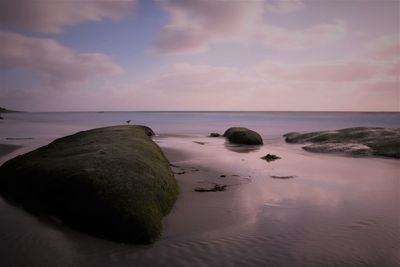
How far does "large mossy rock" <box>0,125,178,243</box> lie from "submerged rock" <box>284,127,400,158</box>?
12.7 meters

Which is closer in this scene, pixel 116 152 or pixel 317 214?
pixel 317 214

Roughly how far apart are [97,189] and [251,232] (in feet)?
9.50

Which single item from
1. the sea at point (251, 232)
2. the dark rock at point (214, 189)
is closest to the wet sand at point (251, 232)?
the sea at point (251, 232)

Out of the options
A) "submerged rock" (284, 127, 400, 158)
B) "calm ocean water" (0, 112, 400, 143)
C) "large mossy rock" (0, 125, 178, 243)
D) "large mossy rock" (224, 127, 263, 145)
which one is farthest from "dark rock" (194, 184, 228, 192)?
"calm ocean water" (0, 112, 400, 143)

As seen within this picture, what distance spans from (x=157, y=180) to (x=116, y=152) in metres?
1.59

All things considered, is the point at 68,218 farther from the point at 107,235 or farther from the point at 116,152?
the point at 116,152

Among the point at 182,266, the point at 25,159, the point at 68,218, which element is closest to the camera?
the point at 182,266

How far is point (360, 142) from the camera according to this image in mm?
18391

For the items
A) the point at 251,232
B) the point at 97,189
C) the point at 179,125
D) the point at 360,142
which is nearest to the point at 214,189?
the point at 251,232

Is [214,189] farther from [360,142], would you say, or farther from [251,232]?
[360,142]

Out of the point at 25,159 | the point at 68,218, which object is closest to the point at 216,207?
the point at 68,218

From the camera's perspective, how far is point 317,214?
6594 mm

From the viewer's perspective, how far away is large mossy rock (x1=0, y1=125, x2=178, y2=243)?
5051 mm

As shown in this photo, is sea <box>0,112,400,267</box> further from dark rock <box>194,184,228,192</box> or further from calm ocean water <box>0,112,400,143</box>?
calm ocean water <box>0,112,400,143</box>
